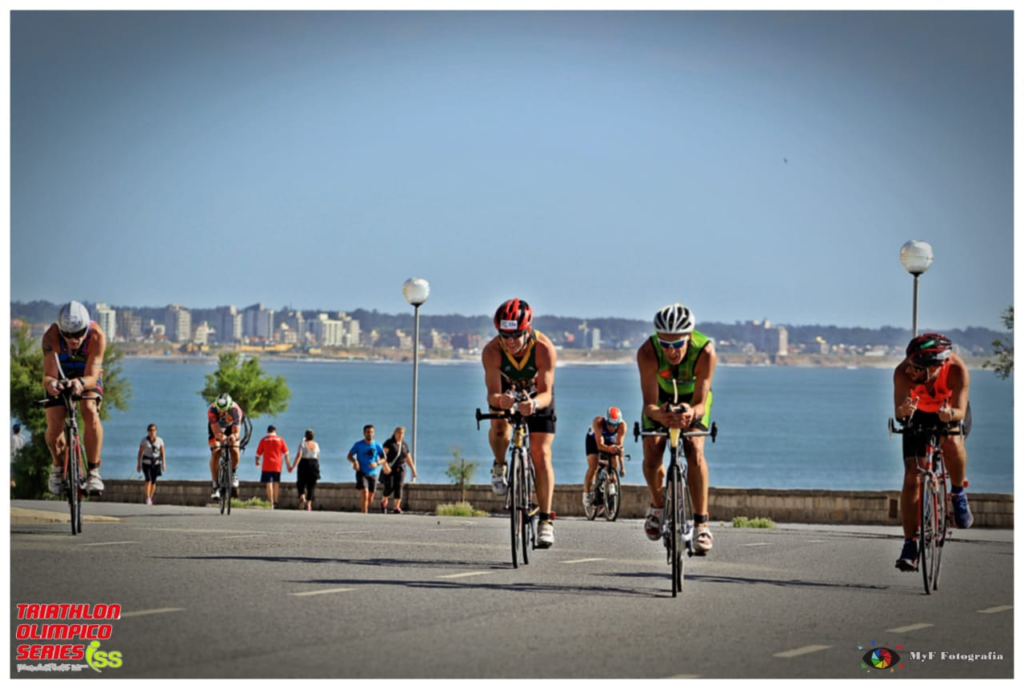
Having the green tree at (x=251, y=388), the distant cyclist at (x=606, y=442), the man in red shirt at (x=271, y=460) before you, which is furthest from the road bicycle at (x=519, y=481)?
the green tree at (x=251, y=388)

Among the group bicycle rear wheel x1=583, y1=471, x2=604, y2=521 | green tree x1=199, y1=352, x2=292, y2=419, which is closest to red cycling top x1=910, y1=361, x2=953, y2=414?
bicycle rear wheel x1=583, y1=471, x2=604, y2=521

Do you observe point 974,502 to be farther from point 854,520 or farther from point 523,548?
point 523,548

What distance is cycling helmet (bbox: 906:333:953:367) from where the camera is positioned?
12797 millimetres

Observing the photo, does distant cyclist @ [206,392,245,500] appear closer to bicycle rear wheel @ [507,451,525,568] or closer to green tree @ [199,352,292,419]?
bicycle rear wheel @ [507,451,525,568]

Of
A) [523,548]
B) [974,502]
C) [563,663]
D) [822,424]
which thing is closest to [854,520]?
[974,502]

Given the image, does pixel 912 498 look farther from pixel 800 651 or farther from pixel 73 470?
pixel 73 470

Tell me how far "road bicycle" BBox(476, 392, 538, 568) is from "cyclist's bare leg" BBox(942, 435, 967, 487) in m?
3.41

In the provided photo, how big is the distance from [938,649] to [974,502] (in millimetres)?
14268

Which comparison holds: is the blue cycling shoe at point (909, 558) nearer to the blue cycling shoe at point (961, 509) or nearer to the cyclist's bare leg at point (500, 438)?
the blue cycling shoe at point (961, 509)

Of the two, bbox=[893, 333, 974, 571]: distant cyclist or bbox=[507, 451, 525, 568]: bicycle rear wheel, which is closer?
bbox=[893, 333, 974, 571]: distant cyclist

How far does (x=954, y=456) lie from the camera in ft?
43.4

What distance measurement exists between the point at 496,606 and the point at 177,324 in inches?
5485

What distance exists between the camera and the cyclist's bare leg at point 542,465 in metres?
13.8
